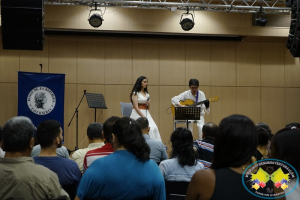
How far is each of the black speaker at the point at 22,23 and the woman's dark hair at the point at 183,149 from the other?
144 inches

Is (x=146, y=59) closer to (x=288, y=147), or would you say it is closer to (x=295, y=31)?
(x=295, y=31)

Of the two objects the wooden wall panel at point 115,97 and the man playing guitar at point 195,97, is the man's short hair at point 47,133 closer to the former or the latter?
the man playing guitar at point 195,97

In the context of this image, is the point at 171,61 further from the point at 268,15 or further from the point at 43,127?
the point at 43,127

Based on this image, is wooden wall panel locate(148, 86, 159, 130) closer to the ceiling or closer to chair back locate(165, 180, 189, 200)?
the ceiling

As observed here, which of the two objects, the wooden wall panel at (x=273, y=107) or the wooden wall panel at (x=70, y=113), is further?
the wooden wall panel at (x=273, y=107)

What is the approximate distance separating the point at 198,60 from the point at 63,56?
358 cm

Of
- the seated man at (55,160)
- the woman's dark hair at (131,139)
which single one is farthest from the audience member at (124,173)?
the seated man at (55,160)

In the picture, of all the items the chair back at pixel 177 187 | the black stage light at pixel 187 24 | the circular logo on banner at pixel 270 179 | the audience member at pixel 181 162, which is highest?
the black stage light at pixel 187 24

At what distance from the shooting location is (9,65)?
10.2 meters

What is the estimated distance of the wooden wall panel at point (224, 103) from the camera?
1093 centimetres

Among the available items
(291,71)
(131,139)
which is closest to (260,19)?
(291,71)

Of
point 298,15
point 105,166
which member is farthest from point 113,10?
point 105,166

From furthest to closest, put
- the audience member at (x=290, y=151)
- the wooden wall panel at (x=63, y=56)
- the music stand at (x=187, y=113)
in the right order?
the wooden wall panel at (x=63, y=56) → the music stand at (x=187, y=113) → the audience member at (x=290, y=151)

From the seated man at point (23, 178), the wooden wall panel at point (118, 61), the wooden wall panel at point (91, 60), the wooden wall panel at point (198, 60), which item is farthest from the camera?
the wooden wall panel at point (198, 60)
